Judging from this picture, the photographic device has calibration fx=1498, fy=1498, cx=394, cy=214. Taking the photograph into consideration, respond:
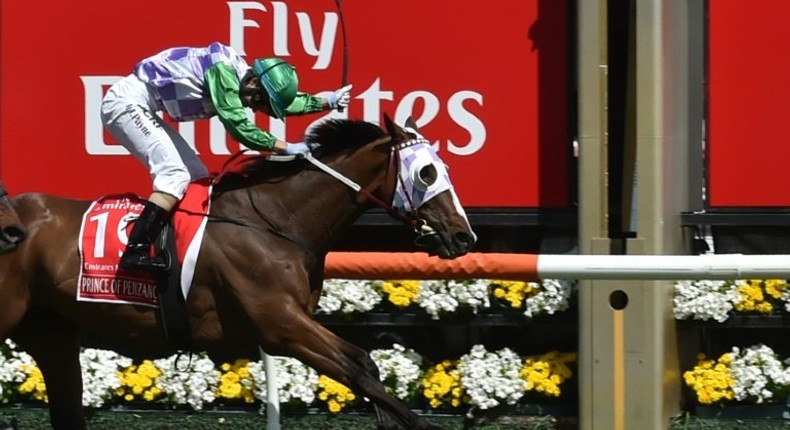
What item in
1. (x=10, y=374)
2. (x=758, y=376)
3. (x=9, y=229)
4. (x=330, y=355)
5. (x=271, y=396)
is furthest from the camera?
(x=10, y=374)

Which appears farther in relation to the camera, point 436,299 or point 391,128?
point 436,299

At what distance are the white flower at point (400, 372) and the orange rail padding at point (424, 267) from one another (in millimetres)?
739

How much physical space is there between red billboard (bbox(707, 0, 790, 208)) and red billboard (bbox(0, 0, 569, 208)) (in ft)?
2.45

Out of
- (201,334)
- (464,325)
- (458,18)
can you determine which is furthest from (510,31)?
(201,334)

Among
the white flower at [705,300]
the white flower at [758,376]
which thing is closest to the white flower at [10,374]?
the white flower at [705,300]

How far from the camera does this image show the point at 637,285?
261 inches

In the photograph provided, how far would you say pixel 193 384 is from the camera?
283 inches

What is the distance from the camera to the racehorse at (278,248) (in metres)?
5.57

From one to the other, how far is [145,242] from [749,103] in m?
3.11

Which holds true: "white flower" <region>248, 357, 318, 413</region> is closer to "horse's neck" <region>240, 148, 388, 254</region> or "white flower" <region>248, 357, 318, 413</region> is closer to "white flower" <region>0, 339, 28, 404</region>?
"white flower" <region>0, 339, 28, 404</region>

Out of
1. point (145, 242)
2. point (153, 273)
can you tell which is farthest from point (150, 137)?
point (153, 273)

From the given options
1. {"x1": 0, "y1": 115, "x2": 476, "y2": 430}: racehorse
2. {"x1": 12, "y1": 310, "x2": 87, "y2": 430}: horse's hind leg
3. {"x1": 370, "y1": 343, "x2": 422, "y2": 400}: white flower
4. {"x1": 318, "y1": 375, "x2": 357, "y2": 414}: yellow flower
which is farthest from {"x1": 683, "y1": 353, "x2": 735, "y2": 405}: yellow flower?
{"x1": 12, "y1": 310, "x2": 87, "y2": 430}: horse's hind leg

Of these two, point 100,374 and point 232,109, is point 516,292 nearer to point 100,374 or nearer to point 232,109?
point 100,374

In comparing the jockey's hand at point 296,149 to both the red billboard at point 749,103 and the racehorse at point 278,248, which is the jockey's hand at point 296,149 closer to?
the racehorse at point 278,248
